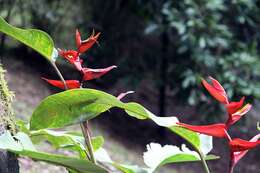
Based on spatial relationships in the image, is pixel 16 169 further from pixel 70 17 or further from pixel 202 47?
pixel 70 17

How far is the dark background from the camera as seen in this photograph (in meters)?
4.88

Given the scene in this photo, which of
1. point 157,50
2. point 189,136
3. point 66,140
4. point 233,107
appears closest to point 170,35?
point 157,50

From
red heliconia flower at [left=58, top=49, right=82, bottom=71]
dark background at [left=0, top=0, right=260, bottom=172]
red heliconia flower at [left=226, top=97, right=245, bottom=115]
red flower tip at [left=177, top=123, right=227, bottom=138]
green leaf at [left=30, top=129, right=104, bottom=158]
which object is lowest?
dark background at [left=0, top=0, right=260, bottom=172]

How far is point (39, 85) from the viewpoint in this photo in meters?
5.34

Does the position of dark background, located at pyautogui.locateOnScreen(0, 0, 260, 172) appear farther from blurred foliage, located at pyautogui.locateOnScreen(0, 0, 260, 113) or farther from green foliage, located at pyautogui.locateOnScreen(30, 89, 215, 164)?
green foliage, located at pyautogui.locateOnScreen(30, 89, 215, 164)

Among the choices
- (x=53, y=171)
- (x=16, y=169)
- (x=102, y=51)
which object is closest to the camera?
(x=16, y=169)

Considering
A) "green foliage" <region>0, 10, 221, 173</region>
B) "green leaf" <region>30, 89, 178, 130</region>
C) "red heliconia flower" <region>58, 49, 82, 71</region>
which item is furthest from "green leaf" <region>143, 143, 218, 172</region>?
"red heliconia flower" <region>58, 49, 82, 71</region>

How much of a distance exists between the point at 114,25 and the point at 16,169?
15.5 ft

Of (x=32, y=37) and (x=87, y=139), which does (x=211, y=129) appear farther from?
(x=32, y=37)

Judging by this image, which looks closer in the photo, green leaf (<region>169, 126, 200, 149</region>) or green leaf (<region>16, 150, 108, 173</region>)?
green leaf (<region>16, 150, 108, 173</region>)

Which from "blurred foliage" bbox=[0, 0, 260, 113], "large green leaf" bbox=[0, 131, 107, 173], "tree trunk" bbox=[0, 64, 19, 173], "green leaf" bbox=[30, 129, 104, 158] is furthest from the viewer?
"blurred foliage" bbox=[0, 0, 260, 113]

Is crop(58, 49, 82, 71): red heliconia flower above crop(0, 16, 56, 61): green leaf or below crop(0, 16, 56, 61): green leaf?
below

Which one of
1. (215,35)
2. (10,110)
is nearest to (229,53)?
(215,35)

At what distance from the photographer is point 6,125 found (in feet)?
3.92
